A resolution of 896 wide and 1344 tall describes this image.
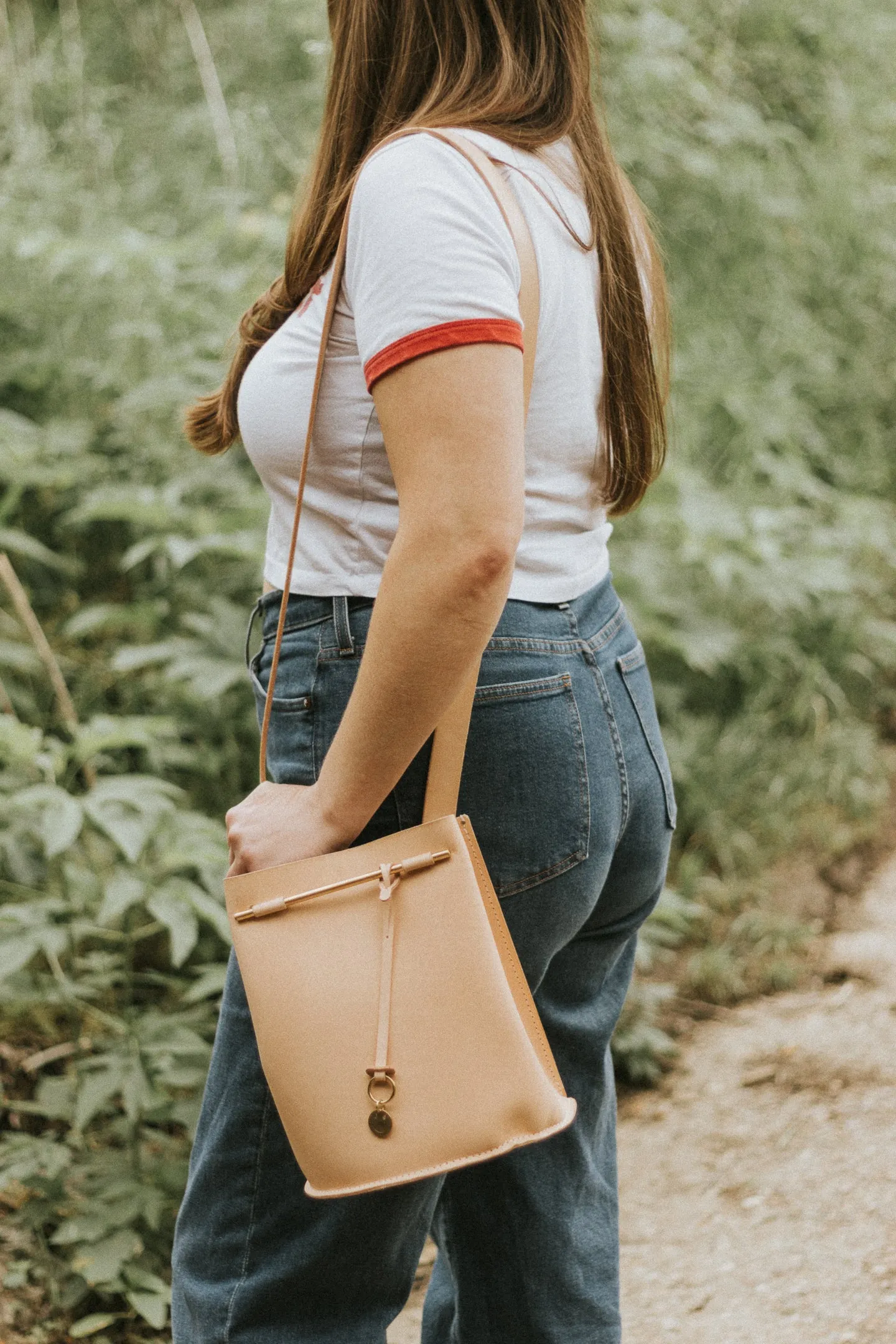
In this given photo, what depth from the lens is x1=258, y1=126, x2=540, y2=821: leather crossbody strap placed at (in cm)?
107

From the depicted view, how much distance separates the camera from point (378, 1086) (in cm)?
108

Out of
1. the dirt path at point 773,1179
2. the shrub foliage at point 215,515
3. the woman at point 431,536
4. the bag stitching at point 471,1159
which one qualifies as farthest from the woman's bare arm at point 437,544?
the dirt path at point 773,1179

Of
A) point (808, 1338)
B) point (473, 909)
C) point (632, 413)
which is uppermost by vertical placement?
point (632, 413)

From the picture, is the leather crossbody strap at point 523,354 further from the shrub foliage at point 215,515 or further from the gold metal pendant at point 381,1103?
the shrub foliage at point 215,515

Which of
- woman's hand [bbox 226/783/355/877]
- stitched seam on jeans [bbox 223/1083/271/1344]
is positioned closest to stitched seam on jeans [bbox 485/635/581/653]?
woman's hand [bbox 226/783/355/877]

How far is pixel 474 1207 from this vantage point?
4.83ft

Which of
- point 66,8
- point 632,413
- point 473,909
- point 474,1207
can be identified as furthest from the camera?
point 66,8

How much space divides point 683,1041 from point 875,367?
3.40 meters

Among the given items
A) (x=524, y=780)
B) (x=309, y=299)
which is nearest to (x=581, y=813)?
(x=524, y=780)

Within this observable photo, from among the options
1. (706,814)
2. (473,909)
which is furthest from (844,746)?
(473,909)

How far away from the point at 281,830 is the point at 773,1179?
1820 mm

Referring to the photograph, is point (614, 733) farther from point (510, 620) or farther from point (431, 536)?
point (431, 536)

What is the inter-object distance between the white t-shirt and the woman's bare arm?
0.03 meters

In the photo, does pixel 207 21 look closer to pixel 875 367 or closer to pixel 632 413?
pixel 875 367
